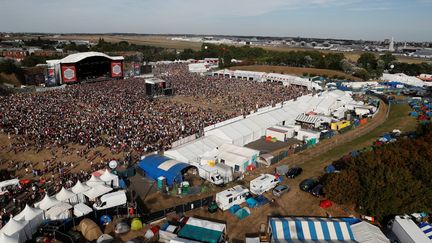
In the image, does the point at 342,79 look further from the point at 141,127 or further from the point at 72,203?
the point at 72,203

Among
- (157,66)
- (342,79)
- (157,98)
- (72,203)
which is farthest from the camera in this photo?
(157,66)

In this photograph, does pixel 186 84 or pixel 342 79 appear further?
pixel 342 79

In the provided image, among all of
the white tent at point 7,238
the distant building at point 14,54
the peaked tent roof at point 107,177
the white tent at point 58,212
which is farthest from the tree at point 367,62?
the distant building at point 14,54

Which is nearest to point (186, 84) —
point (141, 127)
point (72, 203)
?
point (141, 127)

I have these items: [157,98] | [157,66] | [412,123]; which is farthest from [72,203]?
[157,66]

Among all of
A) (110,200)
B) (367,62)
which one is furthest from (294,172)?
(367,62)

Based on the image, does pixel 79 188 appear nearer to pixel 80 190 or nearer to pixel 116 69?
pixel 80 190

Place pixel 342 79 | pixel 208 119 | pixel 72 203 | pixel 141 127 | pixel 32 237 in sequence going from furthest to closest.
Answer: pixel 342 79, pixel 208 119, pixel 141 127, pixel 72 203, pixel 32 237

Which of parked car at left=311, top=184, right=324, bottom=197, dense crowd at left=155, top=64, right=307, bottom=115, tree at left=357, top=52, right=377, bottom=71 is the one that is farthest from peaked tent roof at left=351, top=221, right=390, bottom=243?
tree at left=357, top=52, right=377, bottom=71
